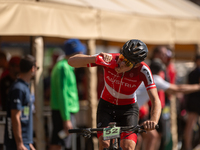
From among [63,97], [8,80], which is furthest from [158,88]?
[8,80]

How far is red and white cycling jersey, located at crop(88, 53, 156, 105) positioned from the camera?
14.7 ft

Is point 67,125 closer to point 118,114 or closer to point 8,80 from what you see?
point 8,80

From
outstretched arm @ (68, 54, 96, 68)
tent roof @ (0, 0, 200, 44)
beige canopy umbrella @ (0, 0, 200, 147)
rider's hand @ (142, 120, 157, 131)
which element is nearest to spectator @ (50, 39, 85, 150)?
beige canopy umbrella @ (0, 0, 200, 147)

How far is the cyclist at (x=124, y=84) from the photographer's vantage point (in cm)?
415

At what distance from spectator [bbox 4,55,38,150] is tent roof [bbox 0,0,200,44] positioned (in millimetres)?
1216

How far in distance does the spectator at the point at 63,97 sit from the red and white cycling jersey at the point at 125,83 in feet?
5.73

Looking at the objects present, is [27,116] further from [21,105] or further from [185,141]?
[185,141]

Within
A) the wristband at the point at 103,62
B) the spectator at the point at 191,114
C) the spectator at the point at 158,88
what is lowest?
the spectator at the point at 191,114

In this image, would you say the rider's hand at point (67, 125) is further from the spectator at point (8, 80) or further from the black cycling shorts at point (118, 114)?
the black cycling shorts at point (118, 114)

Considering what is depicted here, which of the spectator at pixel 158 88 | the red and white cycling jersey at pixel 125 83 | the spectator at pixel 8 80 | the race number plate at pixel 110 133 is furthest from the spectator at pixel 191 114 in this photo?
the race number plate at pixel 110 133

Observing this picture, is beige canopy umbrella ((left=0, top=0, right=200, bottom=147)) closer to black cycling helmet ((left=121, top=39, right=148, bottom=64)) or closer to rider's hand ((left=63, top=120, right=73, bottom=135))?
rider's hand ((left=63, top=120, right=73, bottom=135))

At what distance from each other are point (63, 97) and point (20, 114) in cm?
126

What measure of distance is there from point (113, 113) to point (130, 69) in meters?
0.61

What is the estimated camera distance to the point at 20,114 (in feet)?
17.1
